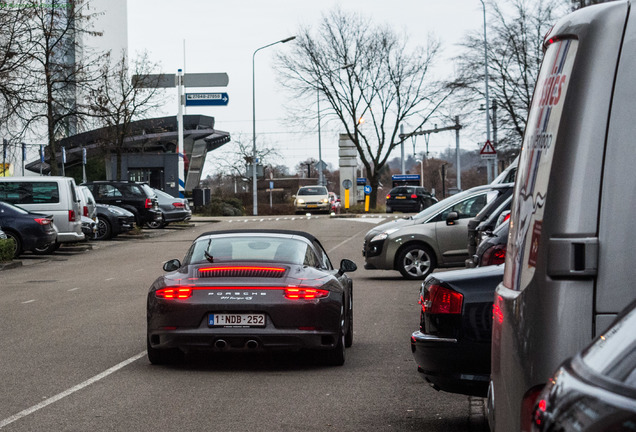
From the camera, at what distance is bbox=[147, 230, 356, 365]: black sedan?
9.30 m

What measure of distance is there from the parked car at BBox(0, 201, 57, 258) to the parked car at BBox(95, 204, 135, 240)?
27.2 ft

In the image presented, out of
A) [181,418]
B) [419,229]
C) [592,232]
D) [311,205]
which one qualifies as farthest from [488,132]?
[592,232]

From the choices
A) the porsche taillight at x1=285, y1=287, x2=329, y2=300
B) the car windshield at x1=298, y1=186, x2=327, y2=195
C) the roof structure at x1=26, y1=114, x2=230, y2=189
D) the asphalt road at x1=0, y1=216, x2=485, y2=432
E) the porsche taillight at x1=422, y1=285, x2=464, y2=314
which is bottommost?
the asphalt road at x1=0, y1=216, x2=485, y2=432

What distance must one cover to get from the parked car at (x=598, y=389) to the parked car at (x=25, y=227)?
25079mm

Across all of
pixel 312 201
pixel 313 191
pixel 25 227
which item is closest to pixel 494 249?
pixel 25 227

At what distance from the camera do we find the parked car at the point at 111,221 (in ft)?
116

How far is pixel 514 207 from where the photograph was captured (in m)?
4.37

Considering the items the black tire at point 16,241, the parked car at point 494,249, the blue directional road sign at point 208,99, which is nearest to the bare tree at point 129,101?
the blue directional road sign at point 208,99

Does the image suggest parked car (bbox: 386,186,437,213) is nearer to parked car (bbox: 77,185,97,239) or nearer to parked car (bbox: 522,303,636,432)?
parked car (bbox: 77,185,97,239)

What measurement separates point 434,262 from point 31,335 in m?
9.16

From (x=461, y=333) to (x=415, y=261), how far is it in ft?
44.1

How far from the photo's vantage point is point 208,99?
1668 inches

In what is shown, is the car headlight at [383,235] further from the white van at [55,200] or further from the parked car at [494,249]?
the white van at [55,200]

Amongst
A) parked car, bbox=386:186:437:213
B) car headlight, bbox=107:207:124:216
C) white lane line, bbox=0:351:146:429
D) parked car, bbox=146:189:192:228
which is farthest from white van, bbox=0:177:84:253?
parked car, bbox=386:186:437:213
